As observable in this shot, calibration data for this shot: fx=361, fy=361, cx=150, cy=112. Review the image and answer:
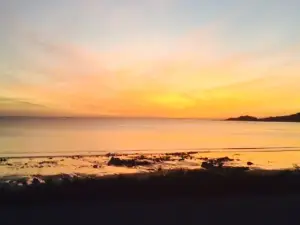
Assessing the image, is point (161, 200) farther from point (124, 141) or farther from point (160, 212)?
point (124, 141)

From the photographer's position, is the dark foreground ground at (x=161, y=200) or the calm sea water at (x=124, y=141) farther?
the calm sea water at (x=124, y=141)

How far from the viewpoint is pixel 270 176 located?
1494 cm

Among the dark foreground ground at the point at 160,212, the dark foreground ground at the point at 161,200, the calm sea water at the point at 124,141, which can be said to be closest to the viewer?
the dark foreground ground at the point at 160,212

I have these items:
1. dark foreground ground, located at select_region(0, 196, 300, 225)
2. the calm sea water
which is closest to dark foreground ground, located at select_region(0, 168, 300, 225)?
dark foreground ground, located at select_region(0, 196, 300, 225)

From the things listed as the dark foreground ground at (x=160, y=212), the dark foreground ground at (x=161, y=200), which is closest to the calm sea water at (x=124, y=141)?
the dark foreground ground at (x=161, y=200)

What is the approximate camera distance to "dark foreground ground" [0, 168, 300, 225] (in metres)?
9.78

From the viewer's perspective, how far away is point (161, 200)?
39.0 ft

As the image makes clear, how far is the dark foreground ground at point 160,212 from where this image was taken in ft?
31.3

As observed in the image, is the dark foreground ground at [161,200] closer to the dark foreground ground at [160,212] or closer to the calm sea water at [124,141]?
the dark foreground ground at [160,212]

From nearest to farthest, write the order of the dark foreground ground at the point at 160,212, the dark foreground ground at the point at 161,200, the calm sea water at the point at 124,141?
the dark foreground ground at the point at 160,212, the dark foreground ground at the point at 161,200, the calm sea water at the point at 124,141

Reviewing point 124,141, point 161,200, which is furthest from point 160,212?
point 124,141

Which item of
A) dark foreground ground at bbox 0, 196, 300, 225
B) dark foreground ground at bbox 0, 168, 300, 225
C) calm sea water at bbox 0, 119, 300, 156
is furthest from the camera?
calm sea water at bbox 0, 119, 300, 156

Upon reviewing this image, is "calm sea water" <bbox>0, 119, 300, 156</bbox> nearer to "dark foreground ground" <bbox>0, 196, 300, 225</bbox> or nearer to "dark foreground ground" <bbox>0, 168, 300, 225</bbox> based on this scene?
"dark foreground ground" <bbox>0, 168, 300, 225</bbox>

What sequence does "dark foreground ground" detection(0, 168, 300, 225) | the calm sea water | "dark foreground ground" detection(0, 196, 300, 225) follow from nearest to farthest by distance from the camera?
"dark foreground ground" detection(0, 196, 300, 225) < "dark foreground ground" detection(0, 168, 300, 225) < the calm sea water
